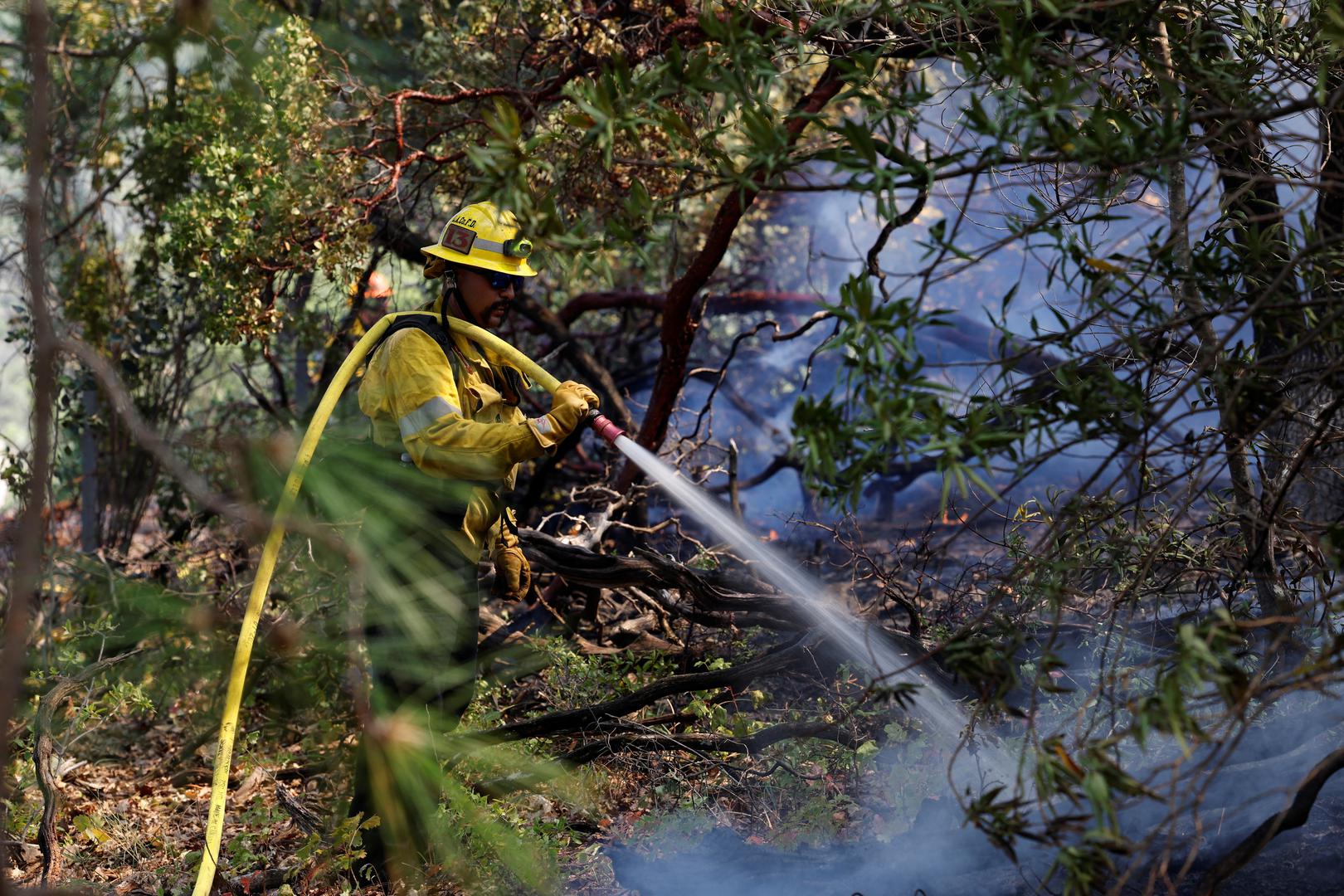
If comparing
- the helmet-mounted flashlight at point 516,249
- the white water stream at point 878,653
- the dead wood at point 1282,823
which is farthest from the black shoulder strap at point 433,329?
the dead wood at point 1282,823

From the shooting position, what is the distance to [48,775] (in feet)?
13.2

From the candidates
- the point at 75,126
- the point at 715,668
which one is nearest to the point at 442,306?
the point at 715,668

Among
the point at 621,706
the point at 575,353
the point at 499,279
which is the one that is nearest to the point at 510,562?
the point at 621,706

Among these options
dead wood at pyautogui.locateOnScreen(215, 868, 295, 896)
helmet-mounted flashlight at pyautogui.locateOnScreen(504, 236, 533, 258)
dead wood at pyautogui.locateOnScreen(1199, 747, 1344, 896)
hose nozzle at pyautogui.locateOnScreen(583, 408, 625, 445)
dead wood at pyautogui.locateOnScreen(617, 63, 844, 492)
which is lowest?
dead wood at pyautogui.locateOnScreen(1199, 747, 1344, 896)

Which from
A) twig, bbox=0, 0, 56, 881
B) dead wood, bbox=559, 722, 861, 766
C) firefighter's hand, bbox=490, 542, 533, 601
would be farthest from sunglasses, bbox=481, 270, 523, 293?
twig, bbox=0, 0, 56, 881

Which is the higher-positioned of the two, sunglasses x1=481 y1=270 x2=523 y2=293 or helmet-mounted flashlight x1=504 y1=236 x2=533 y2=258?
helmet-mounted flashlight x1=504 y1=236 x2=533 y2=258

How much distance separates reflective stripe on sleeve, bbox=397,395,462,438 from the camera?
363 centimetres

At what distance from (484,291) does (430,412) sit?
0.54 meters

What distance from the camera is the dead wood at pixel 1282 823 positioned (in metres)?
2.54

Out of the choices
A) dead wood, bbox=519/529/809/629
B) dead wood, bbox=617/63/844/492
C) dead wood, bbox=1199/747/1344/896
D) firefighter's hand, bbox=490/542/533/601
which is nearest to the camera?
dead wood, bbox=1199/747/1344/896

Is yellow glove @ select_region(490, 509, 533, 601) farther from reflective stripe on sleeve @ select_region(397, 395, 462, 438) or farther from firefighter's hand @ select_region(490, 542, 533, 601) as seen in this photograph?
reflective stripe on sleeve @ select_region(397, 395, 462, 438)

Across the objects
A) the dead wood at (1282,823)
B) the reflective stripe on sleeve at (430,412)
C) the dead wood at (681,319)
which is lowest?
the dead wood at (1282,823)

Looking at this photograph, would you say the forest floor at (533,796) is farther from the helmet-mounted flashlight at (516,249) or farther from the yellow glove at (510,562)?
the helmet-mounted flashlight at (516,249)

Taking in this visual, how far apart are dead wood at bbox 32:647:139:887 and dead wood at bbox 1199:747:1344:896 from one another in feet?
12.1
